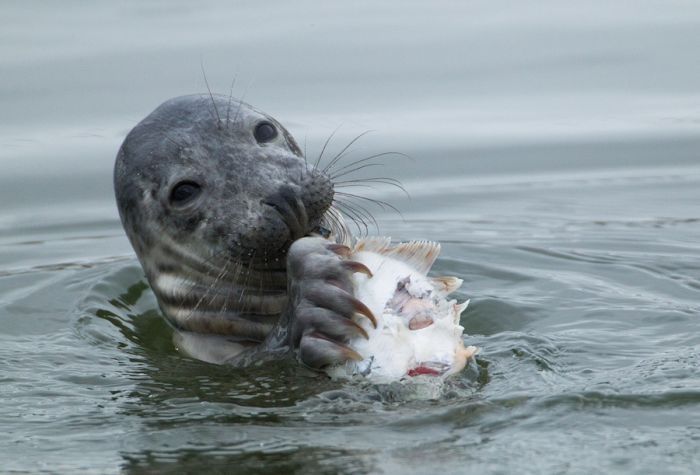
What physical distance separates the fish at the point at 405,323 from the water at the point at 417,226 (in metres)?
0.09

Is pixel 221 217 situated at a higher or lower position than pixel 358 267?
higher

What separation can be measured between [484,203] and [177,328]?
332 cm

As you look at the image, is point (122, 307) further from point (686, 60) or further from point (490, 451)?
point (686, 60)

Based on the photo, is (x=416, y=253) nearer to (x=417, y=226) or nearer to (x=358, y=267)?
(x=358, y=267)

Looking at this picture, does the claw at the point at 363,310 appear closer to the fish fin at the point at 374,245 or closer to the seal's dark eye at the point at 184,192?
the fish fin at the point at 374,245

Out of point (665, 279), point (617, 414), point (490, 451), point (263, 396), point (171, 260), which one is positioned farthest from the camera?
point (665, 279)

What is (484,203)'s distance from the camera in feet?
30.0

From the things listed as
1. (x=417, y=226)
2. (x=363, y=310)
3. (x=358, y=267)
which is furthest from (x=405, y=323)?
(x=417, y=226)

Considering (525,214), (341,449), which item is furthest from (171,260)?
(525,214)

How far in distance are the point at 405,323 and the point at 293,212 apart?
36.4 inches

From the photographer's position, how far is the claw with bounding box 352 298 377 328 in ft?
16.2

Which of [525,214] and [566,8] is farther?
[566,8]

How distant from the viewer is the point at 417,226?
8.69 meters

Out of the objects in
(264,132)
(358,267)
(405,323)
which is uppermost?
(264,132)
